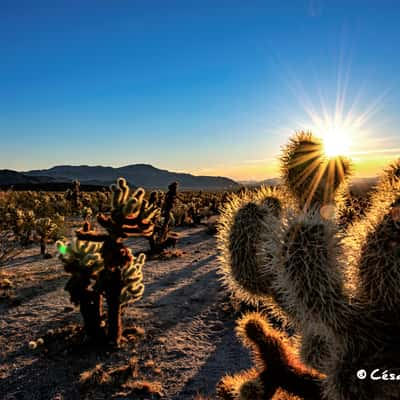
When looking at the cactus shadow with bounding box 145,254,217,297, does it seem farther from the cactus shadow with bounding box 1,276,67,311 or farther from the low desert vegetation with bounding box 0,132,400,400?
the low desert vegetation with bounding box 0,132,400,400

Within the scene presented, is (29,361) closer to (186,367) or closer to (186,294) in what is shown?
(186,367)

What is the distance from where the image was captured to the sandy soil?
513 cm

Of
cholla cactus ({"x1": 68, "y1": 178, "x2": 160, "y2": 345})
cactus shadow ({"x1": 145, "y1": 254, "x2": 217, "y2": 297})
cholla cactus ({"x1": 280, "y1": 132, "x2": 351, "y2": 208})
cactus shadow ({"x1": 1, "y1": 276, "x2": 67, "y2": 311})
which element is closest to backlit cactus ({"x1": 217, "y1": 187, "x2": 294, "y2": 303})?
cholla cactus ({"x1": 280, "y1": 132, "x2": 351, "y2": 208})

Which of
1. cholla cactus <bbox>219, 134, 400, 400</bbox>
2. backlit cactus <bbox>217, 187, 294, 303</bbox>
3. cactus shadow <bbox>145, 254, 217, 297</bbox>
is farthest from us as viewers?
cactus shadow <bbox>145, 254, 217, 297</bbox>

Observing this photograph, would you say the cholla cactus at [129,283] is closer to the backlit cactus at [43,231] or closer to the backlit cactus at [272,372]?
the backlit cactus at [272,372]

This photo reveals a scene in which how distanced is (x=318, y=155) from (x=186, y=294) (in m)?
7.66

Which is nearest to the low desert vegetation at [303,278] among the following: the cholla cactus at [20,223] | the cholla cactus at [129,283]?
the cholla cactus at [129,283]

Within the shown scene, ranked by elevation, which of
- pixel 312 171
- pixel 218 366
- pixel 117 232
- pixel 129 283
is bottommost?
pixel 218 366

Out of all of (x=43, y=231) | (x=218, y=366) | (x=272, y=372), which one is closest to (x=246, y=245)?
(x=272, y=372)

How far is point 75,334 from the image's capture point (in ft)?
21.6

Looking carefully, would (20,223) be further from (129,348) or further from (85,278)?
(129,348)

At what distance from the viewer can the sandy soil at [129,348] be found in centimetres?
513

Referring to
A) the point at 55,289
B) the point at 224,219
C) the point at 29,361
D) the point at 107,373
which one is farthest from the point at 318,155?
the point at 55,289

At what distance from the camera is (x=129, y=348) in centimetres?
627
